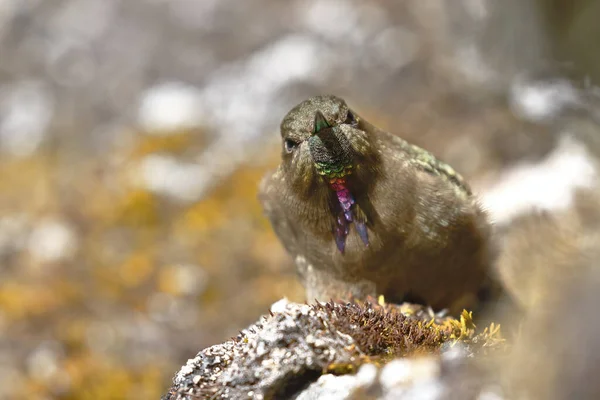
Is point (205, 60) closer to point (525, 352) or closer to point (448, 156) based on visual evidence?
point (448, 156)

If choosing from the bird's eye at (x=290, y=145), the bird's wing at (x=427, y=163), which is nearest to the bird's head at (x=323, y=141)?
the bird's eye at (x=290, y=145)

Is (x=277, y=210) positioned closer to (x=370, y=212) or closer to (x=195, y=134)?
(x=370, y=212)

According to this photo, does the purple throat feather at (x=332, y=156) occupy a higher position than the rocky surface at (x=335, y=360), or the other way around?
the purple throat feather at (x=332, y=156)

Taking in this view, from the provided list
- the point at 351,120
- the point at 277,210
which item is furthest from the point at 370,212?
the point at 277,210

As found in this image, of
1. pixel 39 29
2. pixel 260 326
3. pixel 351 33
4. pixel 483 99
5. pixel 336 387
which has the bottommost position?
pixel 336 387

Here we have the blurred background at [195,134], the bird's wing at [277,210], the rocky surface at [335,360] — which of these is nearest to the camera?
the rocky surface at [335,360]

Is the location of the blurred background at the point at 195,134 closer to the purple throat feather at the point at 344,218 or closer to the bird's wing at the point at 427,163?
the bird's wing at the point at 427,163

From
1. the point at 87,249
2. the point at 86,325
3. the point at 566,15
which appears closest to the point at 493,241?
the point at 566,15

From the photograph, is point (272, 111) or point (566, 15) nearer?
point (566, 15)
